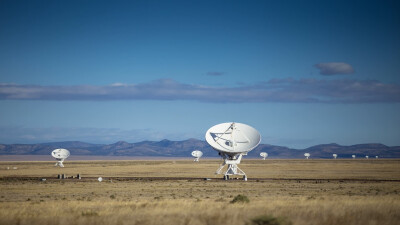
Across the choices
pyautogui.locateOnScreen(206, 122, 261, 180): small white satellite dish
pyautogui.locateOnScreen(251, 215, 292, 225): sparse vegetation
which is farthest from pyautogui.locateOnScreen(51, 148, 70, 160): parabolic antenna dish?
pyautogui.locateOnScreen(251, 215, 292, 225): sparse vegetation

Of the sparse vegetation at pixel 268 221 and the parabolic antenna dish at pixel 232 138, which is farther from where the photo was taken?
the parabolic antenna dish at pixel 232 138

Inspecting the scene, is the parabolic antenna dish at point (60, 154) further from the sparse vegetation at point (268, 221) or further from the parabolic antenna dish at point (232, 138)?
the sparse vegetation at point (268, 221)

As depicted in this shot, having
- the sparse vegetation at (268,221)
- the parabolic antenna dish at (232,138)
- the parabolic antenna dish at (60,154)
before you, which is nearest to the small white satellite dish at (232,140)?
the parabolic antenna dish at (232,138)

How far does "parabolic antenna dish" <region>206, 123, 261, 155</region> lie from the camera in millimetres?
64188

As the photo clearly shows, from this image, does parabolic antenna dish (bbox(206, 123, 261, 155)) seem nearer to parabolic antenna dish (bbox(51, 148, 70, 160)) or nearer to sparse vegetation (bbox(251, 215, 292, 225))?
sparse vegetation (bbox(251, 215, 292, 225))

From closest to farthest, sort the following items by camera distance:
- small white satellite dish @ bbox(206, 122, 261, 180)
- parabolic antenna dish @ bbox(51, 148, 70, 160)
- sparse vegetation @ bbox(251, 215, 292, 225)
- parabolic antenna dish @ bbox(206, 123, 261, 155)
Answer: sparse vegetation @ bbox(251, 215, 292, 225) → parabolic antenna dish @ bbox(206, 123, 261, 155) → small white satellite dish @ bbox(206, 122, 261, 180) → parabolic antenna dish @ bbox(51, 148, 70, 160)

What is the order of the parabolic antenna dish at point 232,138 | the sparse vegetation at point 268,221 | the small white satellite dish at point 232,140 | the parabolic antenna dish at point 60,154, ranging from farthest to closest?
the parabolic antenna dish at point 60,154 → the small white satellite dish at point 232,140 → the parabolic antenna dish at point 232,138 → the sparse vegetation at point 268,221

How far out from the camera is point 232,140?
65250 mm

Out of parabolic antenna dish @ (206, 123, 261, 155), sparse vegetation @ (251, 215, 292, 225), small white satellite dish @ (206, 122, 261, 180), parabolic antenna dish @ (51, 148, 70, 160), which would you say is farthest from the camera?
parabolic antenna dish @ (51, 148, 70, 160)

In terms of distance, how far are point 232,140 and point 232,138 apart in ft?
1.13

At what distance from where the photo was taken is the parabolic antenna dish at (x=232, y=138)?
2527 inches

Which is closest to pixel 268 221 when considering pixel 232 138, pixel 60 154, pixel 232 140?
pixel 232 140

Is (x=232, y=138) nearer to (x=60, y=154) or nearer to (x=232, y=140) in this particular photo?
(x=232, y=140)

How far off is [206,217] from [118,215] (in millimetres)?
4502
